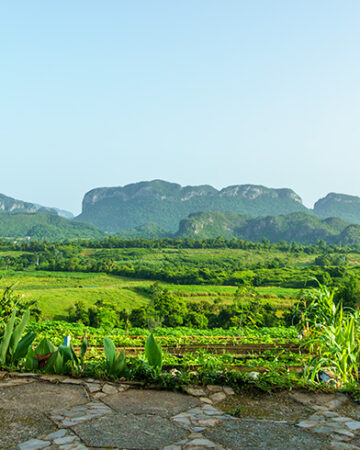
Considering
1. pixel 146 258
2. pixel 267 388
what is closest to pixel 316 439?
pixel 267 388

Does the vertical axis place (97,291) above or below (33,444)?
below

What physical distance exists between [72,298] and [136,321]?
56.5ft

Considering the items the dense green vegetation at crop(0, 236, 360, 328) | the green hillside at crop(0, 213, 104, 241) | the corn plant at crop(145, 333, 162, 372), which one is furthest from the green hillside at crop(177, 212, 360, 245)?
the corn plant at crop(145, 333, 162, 372)

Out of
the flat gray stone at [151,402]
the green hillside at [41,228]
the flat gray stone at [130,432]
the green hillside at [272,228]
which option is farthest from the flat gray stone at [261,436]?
the green hillside at [41,228]

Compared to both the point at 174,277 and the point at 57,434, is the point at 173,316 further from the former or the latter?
the point at 174,277

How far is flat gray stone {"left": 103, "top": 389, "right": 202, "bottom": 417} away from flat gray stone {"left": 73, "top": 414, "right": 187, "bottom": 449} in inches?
4.9

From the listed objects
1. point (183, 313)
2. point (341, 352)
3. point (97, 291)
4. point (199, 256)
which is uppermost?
point (341, 352)

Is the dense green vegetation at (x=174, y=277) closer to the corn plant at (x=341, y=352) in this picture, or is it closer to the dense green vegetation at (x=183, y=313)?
the dense green vegetation at (x=183, y=313)

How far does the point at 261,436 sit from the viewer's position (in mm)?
2512

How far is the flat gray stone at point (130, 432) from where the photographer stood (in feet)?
7.75

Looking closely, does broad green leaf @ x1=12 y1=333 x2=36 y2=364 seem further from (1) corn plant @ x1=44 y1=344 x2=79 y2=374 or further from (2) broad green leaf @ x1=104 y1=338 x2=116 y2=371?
(2) broad green leaf @ x1=104 y1=338 x2=116 y2=371

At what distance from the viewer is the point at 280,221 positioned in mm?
153375

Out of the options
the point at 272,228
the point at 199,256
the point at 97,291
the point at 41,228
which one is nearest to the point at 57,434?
the point at 97,291

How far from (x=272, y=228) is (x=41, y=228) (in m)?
96.5
